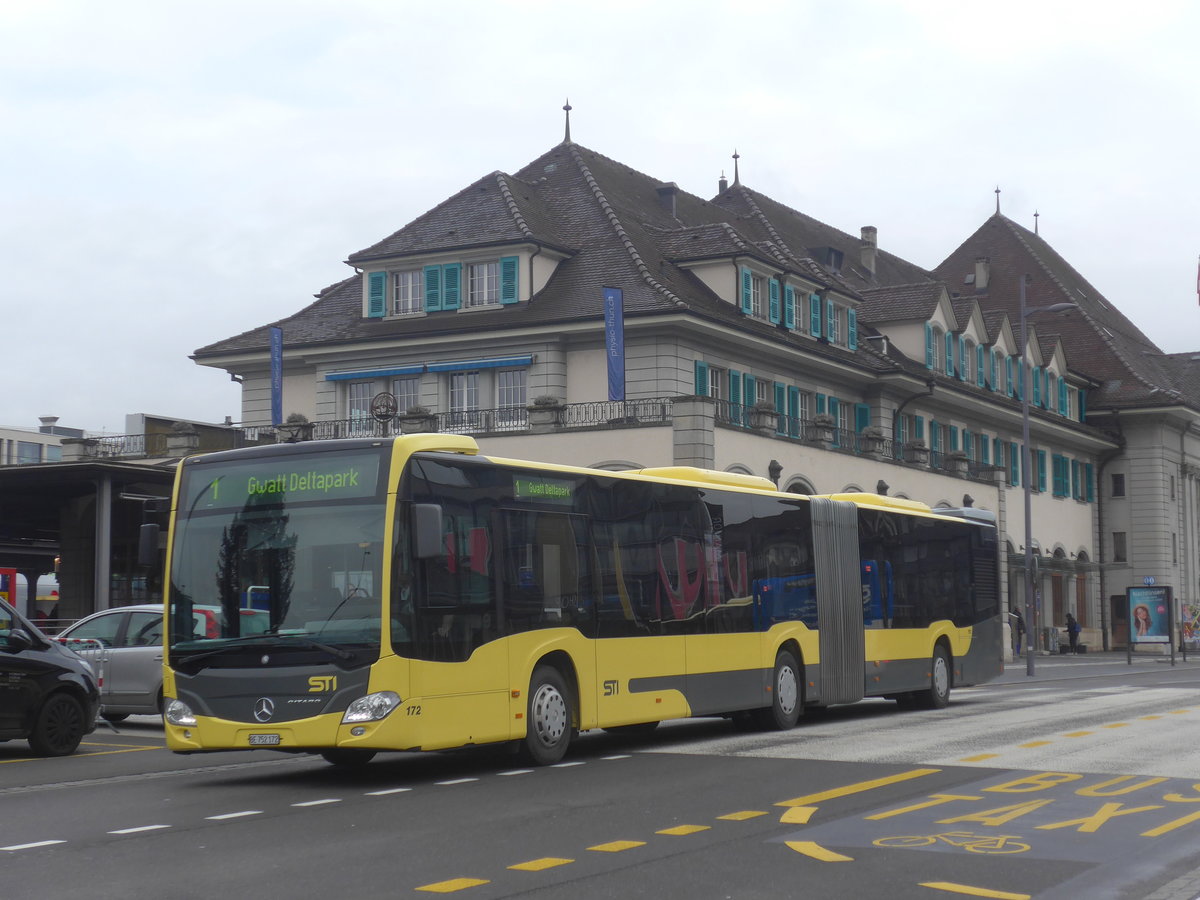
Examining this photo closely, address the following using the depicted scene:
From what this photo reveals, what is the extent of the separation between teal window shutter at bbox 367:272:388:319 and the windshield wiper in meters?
32.9

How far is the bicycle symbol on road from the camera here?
10.4 meters

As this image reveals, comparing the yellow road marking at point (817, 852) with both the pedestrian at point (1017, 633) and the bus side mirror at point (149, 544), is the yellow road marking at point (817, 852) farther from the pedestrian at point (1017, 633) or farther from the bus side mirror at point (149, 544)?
the pedestrian at point (1017, 633)

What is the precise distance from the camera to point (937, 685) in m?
25.6

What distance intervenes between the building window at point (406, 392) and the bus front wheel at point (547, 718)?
29157 mm

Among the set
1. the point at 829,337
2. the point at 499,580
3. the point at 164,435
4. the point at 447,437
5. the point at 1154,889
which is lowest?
the point at 1154,889

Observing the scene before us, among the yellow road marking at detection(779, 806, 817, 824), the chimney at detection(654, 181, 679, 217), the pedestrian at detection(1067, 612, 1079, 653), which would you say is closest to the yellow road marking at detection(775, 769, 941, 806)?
the yellow road marking at detection(779, 806, 817, 824)

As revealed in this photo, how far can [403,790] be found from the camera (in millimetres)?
13953

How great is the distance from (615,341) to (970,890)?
31.6m

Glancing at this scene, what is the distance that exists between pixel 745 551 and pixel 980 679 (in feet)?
28.7

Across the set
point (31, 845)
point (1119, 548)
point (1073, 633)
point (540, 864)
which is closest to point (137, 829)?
point (31, 845)

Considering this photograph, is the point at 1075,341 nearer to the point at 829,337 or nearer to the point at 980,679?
the point at 829,337

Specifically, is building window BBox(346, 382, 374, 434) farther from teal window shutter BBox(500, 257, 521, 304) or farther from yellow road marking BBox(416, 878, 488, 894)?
yellow road marking BBox(416, 878, 488, 894)

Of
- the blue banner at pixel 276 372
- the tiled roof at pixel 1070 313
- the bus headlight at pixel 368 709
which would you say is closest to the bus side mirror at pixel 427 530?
the bus headlight at pixel 368 709

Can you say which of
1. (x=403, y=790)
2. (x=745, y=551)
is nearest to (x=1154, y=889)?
(x=403, y=790)
